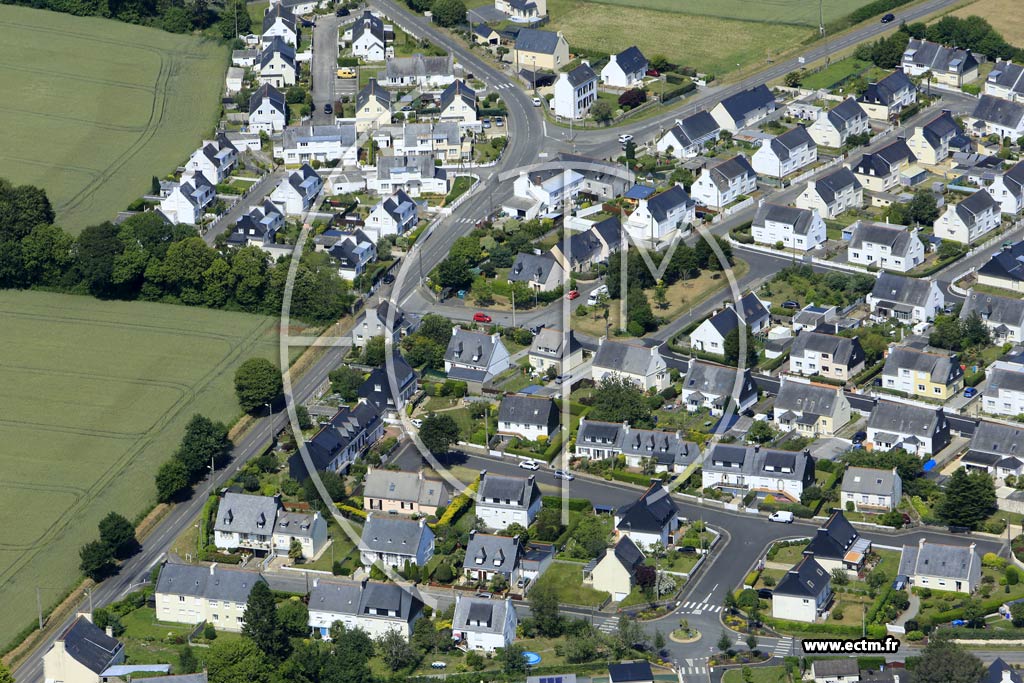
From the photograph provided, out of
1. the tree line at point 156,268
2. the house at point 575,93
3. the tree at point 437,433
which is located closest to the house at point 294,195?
the tree line at point 156,268

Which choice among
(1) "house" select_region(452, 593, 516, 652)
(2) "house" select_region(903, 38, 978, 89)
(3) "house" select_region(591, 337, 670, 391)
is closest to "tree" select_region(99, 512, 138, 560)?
(1) "house" select_region(452, 593, 516, 652)

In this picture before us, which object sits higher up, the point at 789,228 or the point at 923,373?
the point at 789,228

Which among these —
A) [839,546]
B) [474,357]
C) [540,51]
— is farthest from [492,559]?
[540,51]

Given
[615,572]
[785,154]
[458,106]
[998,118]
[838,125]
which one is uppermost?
[998,118]

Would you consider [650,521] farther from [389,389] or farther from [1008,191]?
[1008,191]

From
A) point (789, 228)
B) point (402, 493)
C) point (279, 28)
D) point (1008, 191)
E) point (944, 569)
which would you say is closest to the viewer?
point (944, 569)

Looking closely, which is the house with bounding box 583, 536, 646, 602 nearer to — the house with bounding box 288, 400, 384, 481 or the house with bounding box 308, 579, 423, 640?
the house with bounding box 308, 579, 423, 640
